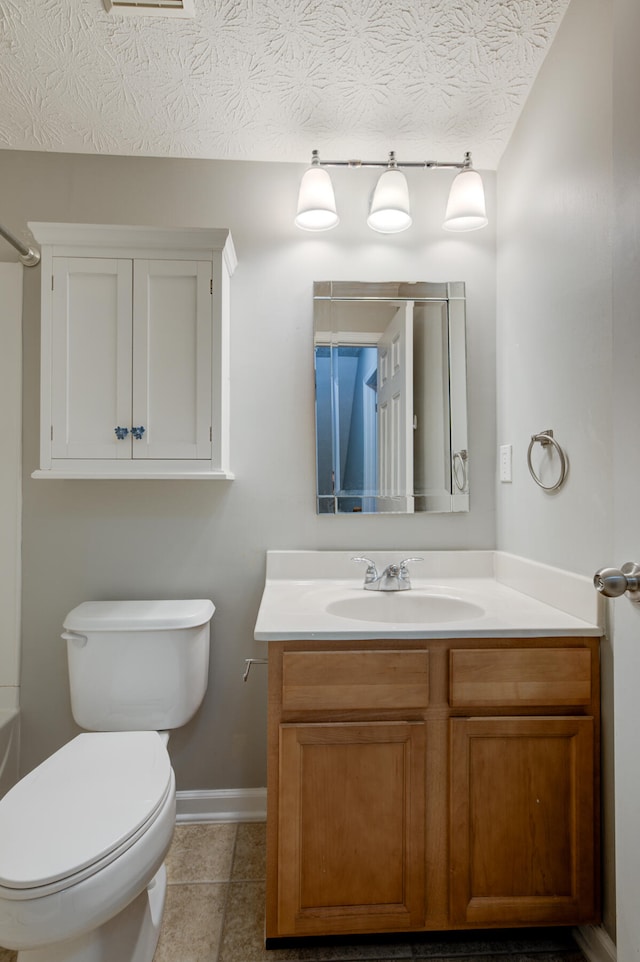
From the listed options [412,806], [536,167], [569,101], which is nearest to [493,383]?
[536,167]

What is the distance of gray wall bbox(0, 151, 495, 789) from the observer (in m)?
1.79

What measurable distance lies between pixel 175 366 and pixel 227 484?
434 mm

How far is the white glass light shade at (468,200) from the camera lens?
170cm

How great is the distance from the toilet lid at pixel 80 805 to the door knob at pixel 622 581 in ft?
3.25

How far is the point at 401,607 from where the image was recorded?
1618 mm

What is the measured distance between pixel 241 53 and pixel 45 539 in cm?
158

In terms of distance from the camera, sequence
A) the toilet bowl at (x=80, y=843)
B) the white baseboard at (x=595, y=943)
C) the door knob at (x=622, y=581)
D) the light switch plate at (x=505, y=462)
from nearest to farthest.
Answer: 1. the door knob at (x=622, y=581)
2. the toilet bowl at (x=80, y=843)
3. the white baseboard at (x=595, y=943)
4. the light switch plate at (x=505, y=462)

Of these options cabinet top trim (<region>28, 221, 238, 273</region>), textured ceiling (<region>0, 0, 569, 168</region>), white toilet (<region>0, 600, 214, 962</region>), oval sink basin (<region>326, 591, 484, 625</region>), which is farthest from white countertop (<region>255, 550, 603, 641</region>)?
textured ceiling (<region>0, 0, 569, 168</region>)

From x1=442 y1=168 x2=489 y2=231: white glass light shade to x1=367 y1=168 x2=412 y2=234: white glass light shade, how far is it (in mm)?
153

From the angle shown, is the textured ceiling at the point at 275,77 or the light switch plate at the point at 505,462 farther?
the light switch plate at the point at 505,462

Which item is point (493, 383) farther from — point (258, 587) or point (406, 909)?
point (406, 909)

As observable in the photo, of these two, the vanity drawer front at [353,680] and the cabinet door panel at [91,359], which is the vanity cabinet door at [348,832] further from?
the cabinet door panel at [91,359]

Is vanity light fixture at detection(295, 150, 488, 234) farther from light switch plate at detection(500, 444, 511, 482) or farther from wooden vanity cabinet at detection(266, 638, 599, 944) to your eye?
wooden vanity cabinet at detection(266, 638, 599, 944)

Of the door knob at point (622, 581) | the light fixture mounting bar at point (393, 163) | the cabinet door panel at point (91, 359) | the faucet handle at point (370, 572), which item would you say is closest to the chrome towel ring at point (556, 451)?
the faucet handle at point (370, 572)
